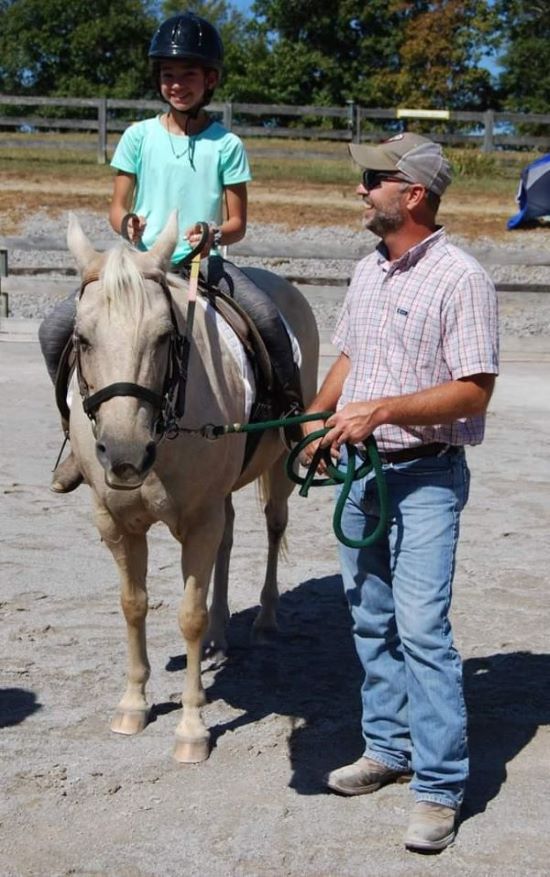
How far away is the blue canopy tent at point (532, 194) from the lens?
2248cm

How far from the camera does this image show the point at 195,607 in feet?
14.3

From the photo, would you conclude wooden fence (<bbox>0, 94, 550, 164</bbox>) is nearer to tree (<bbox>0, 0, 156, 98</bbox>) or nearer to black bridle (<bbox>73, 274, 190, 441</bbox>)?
black bridle (<bbox>73, 274, 190, 441</bbox>)

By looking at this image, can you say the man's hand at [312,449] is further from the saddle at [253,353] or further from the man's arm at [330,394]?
the saddle at [253,353]

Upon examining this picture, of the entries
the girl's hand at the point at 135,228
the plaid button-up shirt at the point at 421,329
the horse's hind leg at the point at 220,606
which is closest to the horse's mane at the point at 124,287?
the plaid button-up shirt at the point at 421,329

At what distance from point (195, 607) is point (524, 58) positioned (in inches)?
1876

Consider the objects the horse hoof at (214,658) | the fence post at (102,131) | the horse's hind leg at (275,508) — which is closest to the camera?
the horse hoof at (214,658)

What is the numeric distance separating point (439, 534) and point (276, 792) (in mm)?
1066

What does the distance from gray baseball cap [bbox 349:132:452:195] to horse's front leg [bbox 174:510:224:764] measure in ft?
4.73

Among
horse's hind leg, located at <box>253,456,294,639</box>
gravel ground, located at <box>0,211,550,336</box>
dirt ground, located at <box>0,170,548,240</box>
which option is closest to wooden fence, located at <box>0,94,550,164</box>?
dirt ground, located at <box>0,170,548,240</box>

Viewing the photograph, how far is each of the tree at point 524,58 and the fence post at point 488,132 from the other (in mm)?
17365

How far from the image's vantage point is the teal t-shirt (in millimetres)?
4816

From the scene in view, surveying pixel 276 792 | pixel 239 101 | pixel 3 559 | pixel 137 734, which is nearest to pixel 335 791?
pixel 276 792

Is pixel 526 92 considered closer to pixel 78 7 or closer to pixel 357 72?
pixel 357 72

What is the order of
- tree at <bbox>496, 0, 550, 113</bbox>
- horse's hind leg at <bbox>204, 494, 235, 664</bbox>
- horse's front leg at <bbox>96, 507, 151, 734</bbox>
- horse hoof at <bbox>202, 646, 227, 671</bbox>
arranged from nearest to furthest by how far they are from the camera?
horse's front leg at <bbox>96, 507, 151, 734</bbox> → horse hoof at <bbox>202, 646, 227, 671</bbox> → horse's hind leg at <bbox>204, 494, 235, 664</bbox> → tree at <bbox>496, 0, 550, 113</bbox>
